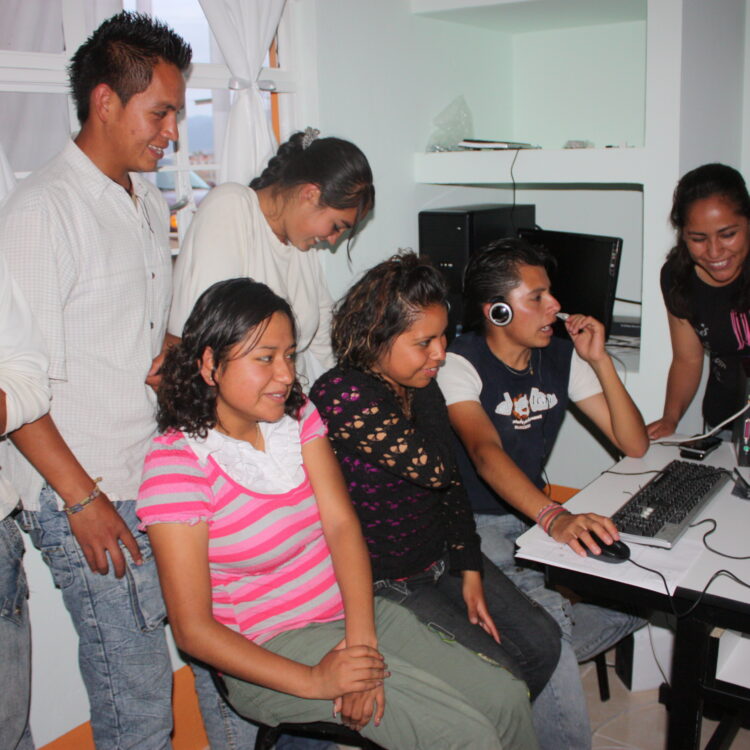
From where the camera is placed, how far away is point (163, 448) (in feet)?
5.14

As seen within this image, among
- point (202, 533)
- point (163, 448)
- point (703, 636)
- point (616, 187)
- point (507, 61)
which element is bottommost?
point (703, 636)

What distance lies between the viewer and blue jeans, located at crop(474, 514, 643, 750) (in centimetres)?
193

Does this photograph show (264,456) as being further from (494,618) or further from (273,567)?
(494,618)

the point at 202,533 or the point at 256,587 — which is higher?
the point at 202,533

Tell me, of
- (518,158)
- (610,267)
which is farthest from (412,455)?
(518,158)

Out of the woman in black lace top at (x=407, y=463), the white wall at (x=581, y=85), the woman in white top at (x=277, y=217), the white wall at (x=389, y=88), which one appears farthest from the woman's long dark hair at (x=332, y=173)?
the white wall at (x=581, y=85)

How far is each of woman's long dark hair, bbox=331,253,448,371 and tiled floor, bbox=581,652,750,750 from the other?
1.29 metres

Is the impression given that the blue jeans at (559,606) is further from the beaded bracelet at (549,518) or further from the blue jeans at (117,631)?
the blue jeans at (117,631)

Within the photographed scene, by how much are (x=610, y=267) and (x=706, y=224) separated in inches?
25.8

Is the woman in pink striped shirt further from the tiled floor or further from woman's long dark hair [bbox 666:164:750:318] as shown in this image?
woman's long dark hair [bbox 666:164:750:318]

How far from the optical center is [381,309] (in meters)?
1.86

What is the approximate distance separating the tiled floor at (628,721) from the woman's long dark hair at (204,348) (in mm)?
1487

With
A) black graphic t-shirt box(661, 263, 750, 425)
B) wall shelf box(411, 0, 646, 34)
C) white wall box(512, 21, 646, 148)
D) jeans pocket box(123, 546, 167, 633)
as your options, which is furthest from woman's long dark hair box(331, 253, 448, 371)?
white wall box(512, 21, 646, 148)

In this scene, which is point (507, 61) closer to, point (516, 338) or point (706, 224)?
point (706, 224)
